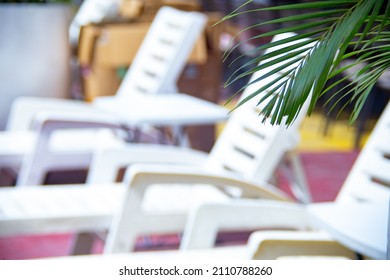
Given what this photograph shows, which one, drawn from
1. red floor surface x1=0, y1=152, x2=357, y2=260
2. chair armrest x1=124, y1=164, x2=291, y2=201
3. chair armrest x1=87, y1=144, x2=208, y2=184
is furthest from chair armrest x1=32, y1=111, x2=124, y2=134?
chair armrest x1=124, y1=164, x2=291, y2=201

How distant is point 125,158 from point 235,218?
921 mm

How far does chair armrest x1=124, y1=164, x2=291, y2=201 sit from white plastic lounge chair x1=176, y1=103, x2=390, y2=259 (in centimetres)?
15

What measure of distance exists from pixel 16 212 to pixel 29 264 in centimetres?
147

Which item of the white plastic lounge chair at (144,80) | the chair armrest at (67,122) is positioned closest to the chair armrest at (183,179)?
the chair armrest at (67,122)

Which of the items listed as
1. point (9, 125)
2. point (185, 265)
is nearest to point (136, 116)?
point (9, 125)

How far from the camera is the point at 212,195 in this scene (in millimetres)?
3521

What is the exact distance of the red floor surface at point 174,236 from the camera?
4.08 meters

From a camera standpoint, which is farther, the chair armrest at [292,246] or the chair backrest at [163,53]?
the chair backrest at [163,53]

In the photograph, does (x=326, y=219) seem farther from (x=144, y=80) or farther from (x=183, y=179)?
(x=144, y=80)

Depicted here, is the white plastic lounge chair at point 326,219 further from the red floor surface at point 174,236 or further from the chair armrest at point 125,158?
the chair armrest at point 125,158

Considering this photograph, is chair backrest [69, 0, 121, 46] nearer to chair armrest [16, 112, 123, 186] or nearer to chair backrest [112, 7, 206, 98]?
chair backrest [112, 7, 206, 98]

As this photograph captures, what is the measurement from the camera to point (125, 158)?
3771 mm

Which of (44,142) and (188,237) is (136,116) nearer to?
(44,142)

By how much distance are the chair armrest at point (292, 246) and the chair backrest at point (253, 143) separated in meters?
0.93
